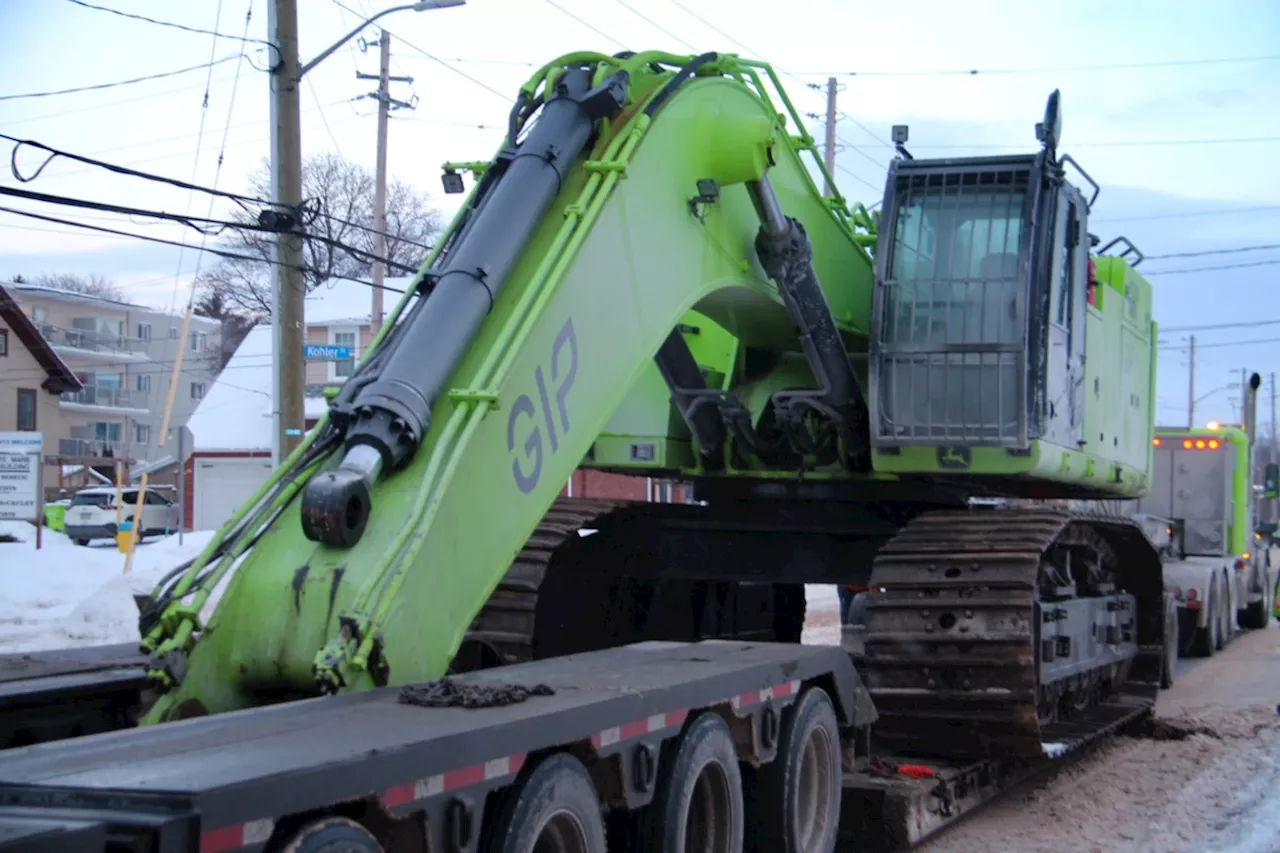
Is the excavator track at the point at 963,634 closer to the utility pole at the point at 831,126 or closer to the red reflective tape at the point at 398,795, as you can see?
the red reflective tape at the point at 398,795

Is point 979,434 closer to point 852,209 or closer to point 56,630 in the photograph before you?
point 852,209

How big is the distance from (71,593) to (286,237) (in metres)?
8.38

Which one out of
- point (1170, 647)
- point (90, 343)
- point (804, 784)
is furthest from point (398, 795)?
point (90, 343)

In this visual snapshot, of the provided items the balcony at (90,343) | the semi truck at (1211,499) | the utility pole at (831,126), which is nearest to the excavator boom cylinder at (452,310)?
the semi truck at (1211,499)

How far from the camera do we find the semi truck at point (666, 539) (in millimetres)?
4832

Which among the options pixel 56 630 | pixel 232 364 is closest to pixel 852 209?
pixel 56 630

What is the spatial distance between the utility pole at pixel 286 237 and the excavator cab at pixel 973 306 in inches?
328

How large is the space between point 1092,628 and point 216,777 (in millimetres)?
8556

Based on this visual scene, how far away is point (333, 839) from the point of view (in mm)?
3971

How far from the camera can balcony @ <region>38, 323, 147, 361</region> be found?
6981cm

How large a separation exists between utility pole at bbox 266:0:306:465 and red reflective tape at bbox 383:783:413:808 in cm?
1270

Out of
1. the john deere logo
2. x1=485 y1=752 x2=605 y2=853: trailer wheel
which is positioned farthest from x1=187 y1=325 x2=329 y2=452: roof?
x1=485 y1=752 x2=605 y2=853: trailer wheel

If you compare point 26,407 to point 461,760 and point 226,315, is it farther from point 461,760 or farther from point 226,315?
point 461,760

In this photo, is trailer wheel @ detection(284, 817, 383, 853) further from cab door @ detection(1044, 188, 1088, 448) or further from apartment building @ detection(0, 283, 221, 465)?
apartment building @ detection(0, 283, 221, 465)
